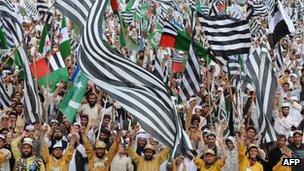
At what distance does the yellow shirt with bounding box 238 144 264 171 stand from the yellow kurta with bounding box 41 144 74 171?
256 centimetres

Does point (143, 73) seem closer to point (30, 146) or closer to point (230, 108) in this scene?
point (30, 146)

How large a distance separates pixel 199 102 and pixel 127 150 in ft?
13.2

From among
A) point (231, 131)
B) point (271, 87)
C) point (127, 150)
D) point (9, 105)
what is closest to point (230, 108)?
point (231, 131)

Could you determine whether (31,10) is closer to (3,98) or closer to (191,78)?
(191,78)

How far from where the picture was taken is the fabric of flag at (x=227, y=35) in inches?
538

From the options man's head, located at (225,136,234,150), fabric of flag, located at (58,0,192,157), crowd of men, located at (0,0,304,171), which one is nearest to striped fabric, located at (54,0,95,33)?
fabric of flag, located at (58,0,192,157)

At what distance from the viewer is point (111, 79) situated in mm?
10641

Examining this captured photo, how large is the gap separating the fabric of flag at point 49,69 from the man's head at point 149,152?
8.64ft

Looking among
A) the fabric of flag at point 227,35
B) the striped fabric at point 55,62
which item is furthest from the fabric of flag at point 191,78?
the striped fabric at point 55,62

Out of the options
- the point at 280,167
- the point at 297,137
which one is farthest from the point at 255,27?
the point at 280,167

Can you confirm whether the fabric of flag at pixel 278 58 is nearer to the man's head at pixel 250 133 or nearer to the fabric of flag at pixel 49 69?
the man's head at pixel 250 133

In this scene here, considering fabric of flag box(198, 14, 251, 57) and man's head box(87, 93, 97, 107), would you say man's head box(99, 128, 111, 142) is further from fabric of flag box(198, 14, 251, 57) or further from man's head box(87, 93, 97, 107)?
fabric of flag box(198, 14, 251, 57)

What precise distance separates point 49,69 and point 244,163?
399cm

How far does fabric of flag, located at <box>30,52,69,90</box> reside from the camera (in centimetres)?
1427
